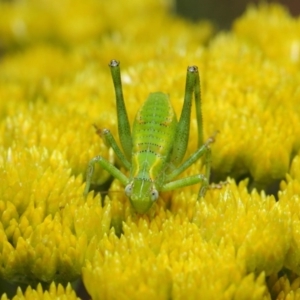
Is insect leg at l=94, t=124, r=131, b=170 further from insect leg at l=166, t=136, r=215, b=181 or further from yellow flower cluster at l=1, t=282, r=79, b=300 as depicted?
yellow flower cluster at l=1, t=282, r=79, b=300

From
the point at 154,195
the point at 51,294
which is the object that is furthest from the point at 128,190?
the point at 51,294

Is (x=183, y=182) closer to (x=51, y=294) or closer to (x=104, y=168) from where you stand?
(x=104, y=168)

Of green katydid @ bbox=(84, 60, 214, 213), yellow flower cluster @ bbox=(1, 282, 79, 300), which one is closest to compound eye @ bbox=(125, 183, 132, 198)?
green katydid @ bbox=(84, 60, 214, 213)

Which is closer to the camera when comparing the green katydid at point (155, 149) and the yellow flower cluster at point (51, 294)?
the yellow flower cluster at point (51, 294)

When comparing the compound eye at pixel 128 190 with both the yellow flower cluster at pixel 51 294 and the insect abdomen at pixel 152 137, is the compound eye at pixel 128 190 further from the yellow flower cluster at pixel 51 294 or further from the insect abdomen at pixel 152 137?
the yellow flower cluster at pixel 51 294

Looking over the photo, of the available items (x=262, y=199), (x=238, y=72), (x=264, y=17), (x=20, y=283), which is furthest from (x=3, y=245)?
(x=264, y=17)

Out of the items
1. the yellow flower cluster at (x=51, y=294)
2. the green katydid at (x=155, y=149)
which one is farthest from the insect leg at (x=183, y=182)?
the yellow flower cluster at (x=51, y=294)

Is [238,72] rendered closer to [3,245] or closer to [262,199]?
[262,199]
